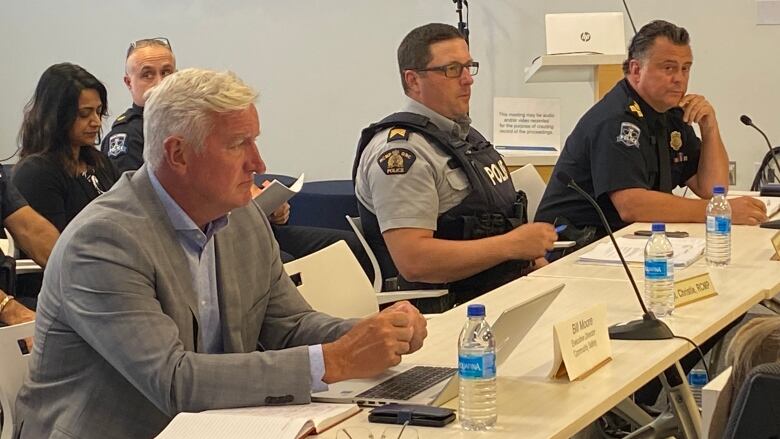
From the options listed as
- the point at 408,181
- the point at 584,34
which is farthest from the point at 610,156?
the point at 584,34

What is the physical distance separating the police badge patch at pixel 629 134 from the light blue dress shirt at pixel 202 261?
2.11m

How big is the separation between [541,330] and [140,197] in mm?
895

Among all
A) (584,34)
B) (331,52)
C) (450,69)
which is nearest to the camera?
(450,69)

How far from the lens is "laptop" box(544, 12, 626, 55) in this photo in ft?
16.5

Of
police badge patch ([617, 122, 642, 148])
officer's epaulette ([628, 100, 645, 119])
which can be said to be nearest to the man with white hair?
police badge patch ([617, 122, 642, 148])

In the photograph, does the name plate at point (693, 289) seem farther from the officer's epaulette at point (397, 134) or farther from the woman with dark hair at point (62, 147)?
the woman with dark hair at point (62, 147)

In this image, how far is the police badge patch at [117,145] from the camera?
14.3ft

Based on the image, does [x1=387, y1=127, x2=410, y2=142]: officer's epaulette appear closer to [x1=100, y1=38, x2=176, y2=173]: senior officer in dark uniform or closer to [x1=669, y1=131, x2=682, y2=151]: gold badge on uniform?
[x1=669, y1=131, x2=682, y2=151]: gold badge on uniform

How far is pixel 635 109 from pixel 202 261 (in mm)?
2301

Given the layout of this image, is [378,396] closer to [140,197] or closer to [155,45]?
[140,197]

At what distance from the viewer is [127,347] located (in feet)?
5.75

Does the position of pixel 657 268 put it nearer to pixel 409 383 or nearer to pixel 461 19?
pixel 409 383

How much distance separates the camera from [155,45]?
15.3 ft

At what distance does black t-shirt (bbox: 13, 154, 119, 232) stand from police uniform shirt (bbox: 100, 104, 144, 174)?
0.37 m
